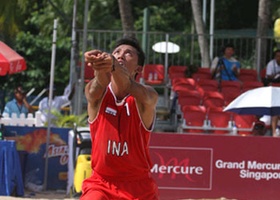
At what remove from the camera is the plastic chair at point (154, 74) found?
16891mm

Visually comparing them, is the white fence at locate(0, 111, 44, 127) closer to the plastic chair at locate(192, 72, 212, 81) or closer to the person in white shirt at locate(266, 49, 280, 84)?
the plastic chair at locate(192, 72, 212, 81)

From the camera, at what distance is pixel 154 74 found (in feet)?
55.8

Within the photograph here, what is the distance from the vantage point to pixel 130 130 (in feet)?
17.8

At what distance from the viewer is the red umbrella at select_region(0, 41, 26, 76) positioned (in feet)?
40.3

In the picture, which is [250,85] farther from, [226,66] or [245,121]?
[245,121]

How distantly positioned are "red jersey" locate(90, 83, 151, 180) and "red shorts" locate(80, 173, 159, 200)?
0.04 m

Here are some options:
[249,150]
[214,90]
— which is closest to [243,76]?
[214,90]

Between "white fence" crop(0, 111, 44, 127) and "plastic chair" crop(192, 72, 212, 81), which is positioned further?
"plastic chair" crop(192, 72, 212, 81)

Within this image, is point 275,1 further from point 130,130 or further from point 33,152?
point 130,130

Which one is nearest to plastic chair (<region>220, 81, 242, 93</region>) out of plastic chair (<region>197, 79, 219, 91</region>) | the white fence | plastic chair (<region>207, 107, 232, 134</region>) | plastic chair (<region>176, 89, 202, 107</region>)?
plastic chair (<region>197, 79, 219, 91</region>)

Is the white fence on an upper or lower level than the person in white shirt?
lower

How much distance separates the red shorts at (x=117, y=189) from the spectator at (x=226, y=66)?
35.4ft

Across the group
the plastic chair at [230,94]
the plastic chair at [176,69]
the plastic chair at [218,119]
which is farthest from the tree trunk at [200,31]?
the plastic chair at [218,119]

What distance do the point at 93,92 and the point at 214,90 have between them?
11.0 metres
